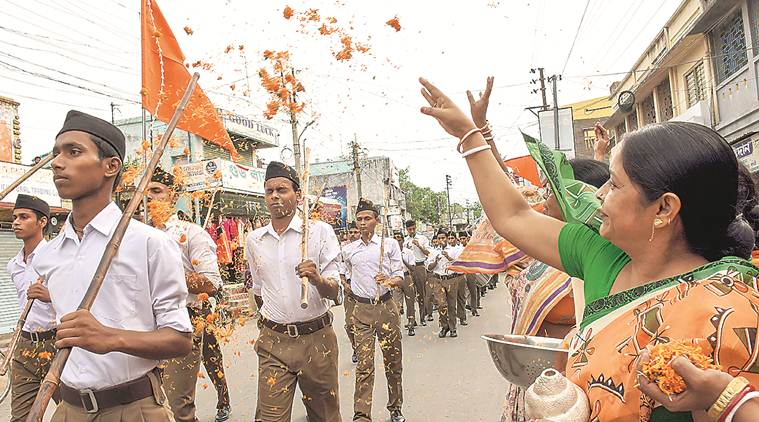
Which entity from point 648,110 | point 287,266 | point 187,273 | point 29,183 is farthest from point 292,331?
point 648,110

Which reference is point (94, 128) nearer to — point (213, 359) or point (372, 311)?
point (213, 359)

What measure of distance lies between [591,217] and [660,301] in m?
0.53

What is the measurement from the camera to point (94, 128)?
2.73 m

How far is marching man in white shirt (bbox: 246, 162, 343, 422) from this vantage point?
4672mm

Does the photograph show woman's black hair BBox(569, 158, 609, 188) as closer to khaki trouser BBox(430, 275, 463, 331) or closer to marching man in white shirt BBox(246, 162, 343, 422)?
marching man in white shirt BBox(246, 162, 343, 422)

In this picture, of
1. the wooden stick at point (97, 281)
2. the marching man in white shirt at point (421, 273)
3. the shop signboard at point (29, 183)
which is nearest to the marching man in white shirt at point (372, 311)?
the wooden stick at point (97, 281)

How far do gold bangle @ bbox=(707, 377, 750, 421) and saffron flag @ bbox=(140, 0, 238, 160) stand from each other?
3.54m

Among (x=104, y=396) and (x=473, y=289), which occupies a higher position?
(x=104, y=396)

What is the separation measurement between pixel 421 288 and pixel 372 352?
8.41 m

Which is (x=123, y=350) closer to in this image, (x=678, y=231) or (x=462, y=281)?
(x=678, y=231)

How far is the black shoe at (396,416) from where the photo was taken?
245 inches

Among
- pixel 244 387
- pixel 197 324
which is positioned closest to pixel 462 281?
pixel 244 387

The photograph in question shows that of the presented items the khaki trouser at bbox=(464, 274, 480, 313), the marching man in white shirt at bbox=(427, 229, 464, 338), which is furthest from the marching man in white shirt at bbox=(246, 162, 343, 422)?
the khaki trouser at bbox=(464, 274, 480, 313)

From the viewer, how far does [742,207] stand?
5.85 ft
